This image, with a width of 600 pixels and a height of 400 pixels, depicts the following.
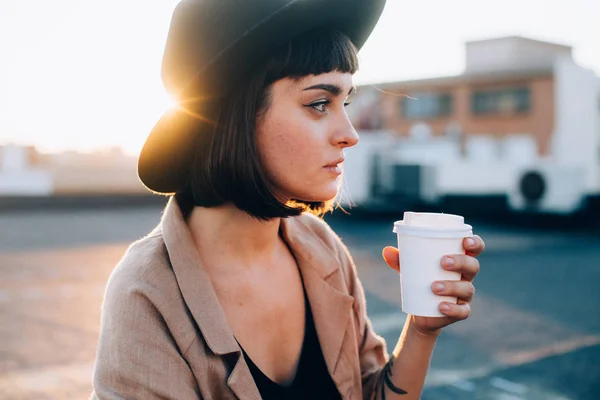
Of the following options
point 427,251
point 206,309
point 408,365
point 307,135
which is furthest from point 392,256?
point 206,309

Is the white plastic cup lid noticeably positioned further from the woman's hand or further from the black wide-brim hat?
the black wide-brim hat

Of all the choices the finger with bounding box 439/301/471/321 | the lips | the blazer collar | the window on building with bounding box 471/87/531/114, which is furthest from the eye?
the window on building with bounding box 471/87/531/114

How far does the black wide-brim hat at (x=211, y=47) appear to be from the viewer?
1.39 meters

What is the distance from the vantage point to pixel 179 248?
4.98ft

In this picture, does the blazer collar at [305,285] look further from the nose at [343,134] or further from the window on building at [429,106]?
the window on building at [429,106]

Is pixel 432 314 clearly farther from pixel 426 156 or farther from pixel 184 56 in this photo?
pixel 426 156

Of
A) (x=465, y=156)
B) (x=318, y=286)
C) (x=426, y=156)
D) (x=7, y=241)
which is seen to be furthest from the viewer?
(x=465, y=156)

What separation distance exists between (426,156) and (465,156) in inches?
107

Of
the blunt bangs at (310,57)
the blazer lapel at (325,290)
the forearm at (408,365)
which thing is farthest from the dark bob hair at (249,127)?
the forearm at (408,365)

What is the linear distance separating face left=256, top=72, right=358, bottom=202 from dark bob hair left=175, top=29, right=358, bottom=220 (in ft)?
0.08

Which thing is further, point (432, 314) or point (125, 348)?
point (432, 314)

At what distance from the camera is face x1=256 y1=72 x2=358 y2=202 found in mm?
1505

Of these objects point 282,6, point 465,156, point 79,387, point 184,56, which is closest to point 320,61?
point 282,6

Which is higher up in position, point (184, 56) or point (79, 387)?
point (184, 56)
